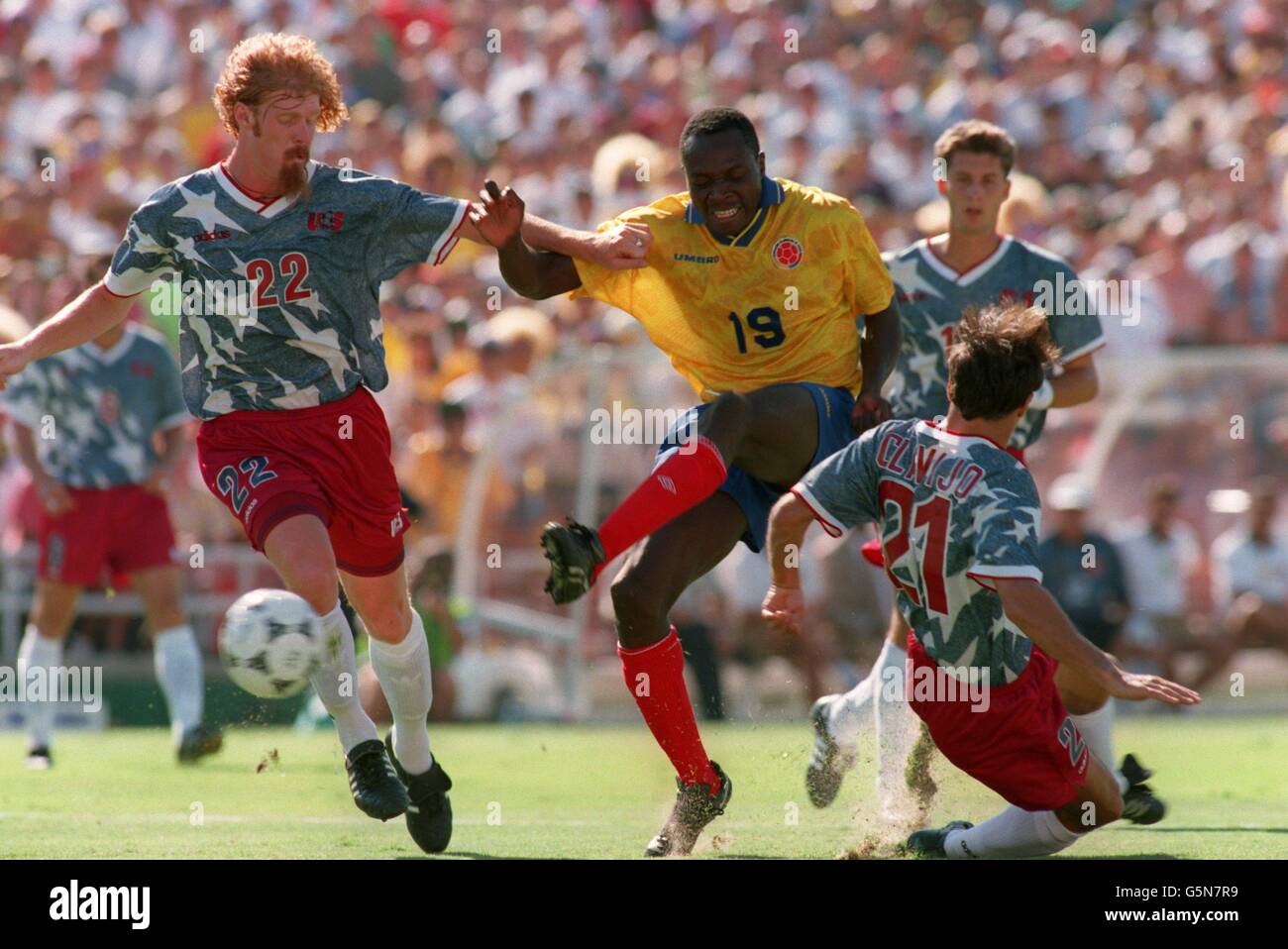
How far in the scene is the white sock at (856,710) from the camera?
304 inches

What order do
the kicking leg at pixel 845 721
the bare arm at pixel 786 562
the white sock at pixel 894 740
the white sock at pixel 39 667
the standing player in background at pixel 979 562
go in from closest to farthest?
the standing player in background at pixel 979 562, the bare arm at pixel 786 562, the white sock at pixel 894 740, the kicking leg at pixel 845 721, the white sock at pixel 39 667

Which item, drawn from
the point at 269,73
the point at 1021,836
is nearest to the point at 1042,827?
the point at 1021,836

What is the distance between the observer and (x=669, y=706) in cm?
661

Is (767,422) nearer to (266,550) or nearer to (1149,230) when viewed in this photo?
(266,550)

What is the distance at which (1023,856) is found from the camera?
6266 millimetres

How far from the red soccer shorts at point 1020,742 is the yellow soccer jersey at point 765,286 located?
1415 mm

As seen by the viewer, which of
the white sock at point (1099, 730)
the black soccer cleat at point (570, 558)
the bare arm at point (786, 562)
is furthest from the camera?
the white sock at point (1099, 730)

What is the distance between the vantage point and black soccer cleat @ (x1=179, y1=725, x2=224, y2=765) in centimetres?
1012

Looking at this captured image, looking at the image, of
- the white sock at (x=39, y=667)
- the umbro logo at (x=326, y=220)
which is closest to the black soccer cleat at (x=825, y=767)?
the umbro logo at (x=326, y=220)

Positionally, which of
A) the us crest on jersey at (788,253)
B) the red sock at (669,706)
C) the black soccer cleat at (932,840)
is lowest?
the black soccer cleat at (932,840)

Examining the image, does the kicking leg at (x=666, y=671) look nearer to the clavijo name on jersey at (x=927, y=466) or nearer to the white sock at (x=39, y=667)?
the clavijo name on jersey at (x=927, y=466)

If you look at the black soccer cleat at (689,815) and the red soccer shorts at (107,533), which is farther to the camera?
the red soccer shorts at (107,533)

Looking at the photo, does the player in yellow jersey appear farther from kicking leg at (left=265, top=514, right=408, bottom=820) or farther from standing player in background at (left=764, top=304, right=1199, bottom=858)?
kicking leg at (left=265, top=514, right=408, bottom=820)

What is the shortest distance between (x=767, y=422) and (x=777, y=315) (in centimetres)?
43
